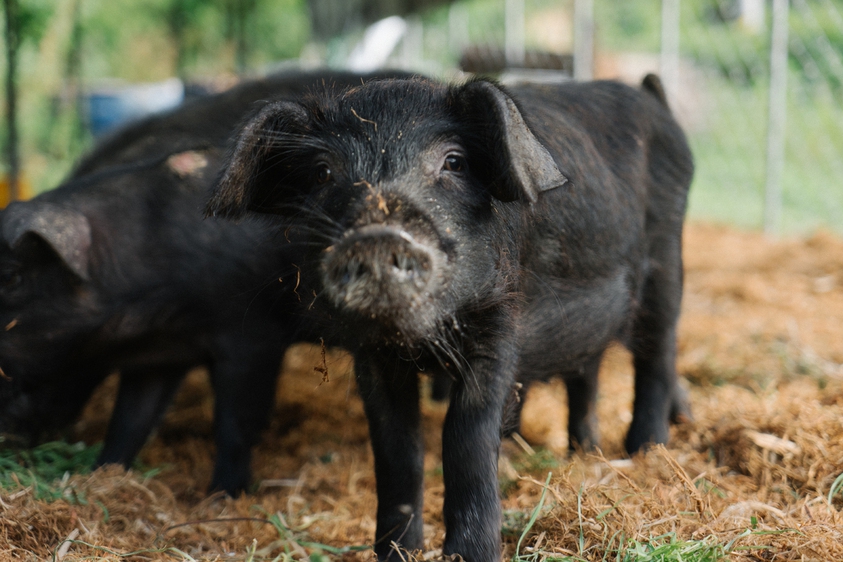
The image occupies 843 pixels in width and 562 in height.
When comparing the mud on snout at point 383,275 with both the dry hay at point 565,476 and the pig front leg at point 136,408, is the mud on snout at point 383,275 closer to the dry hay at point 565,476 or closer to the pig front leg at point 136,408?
the dry hay at point 565,476

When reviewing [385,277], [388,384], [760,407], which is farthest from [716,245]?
[385,277]

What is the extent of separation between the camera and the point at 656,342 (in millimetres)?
4203

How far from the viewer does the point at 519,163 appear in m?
2.53

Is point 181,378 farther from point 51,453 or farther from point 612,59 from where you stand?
point 612,59

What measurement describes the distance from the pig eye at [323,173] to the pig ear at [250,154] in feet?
0.58

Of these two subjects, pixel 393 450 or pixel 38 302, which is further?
pixel 38 302

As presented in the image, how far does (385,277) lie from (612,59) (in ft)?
49.5

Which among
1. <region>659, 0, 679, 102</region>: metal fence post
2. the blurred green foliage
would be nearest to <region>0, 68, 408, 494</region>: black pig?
the blurred green foliage

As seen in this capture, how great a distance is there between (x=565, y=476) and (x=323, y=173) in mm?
1342

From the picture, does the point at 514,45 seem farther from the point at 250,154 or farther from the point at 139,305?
the point at 250,154

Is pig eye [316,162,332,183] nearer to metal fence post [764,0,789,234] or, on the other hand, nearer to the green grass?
the green grass

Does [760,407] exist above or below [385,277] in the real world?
below

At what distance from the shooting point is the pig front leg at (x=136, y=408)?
14.2ft

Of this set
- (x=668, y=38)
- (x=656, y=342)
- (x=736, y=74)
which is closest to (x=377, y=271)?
(x=656, y=342)
